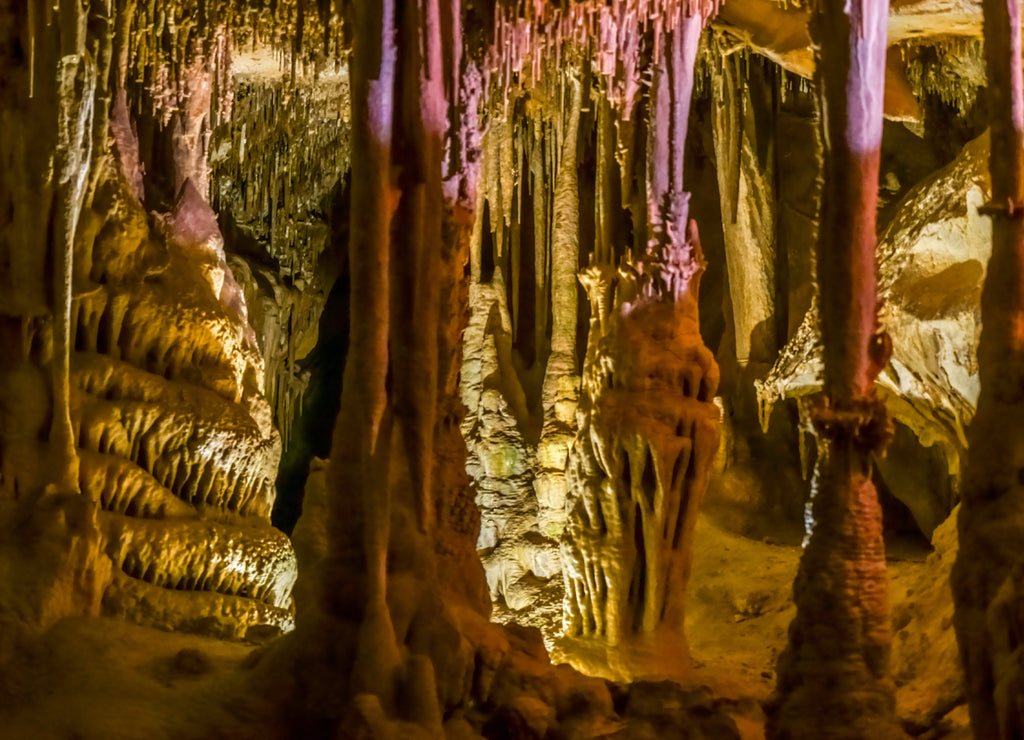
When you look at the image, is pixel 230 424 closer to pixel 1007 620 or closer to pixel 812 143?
pixel 1007 620

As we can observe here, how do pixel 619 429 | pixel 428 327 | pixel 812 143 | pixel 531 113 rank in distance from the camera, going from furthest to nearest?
pixel 812 143 < pixel 531 113 < pixel 619 429 < pixel 428 327

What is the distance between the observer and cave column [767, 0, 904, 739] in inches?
229

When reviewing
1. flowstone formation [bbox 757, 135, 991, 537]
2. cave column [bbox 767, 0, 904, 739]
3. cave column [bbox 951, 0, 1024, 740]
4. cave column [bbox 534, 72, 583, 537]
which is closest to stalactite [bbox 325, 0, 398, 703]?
cave column [bbox 767, 0, 904, 739]

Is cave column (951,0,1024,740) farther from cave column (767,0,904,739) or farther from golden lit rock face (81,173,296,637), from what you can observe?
golden lit rock face (81,173,296,637)

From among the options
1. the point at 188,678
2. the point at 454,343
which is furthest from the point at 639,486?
the point at 188,678

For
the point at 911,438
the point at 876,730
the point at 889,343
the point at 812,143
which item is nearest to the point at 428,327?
the point at 889,343

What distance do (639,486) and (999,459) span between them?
11.7ft

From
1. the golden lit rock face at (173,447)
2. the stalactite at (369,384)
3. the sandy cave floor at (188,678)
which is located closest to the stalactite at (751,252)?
the sandy cave floor at (188,678)

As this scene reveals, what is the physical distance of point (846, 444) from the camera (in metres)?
6.09

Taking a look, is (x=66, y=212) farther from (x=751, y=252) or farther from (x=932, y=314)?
(x=751, y=252)

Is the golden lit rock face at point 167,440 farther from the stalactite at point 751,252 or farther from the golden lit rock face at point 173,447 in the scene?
the stalactite at point 751,252

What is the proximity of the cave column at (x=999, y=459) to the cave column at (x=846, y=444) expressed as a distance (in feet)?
1.79

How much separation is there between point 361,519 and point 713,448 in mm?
3938

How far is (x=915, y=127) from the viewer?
13.3 m
